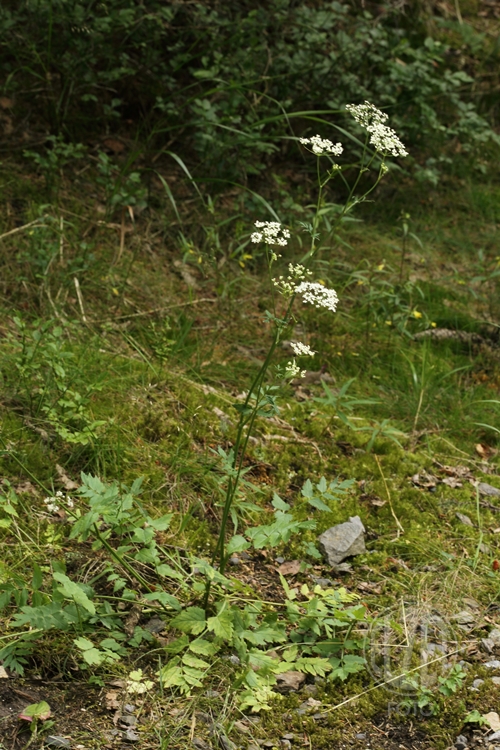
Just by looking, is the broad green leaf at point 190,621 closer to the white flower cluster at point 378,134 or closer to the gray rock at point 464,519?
the gray rock at point 464,519

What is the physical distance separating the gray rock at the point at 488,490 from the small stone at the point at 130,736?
1896 millimetres

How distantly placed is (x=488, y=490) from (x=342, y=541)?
2.86 feet

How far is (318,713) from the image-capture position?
90.8 inches

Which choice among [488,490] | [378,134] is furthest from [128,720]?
[488,490]

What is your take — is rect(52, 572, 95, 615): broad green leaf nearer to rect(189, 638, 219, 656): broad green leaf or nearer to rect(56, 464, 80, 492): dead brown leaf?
rect(189, 638, 219, 656): broad green leaf

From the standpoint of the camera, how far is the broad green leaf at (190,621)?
2.30 metres

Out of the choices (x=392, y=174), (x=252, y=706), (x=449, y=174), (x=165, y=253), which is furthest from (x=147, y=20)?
(x=252, y=706)

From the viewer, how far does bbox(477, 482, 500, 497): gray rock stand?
342cm

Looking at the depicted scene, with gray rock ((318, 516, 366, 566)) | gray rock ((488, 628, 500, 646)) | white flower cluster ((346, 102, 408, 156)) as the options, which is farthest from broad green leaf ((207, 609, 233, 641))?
white flower cluster ((346, 102, 408, 156))

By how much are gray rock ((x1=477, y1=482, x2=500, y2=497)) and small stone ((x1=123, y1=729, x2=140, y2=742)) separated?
74.6 inches

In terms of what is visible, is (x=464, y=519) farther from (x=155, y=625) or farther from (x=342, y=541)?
(x=155, y=625)

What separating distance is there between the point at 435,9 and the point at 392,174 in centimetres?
220

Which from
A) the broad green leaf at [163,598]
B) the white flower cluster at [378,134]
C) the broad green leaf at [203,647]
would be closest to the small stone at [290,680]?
the broad green leaf at [203,647]

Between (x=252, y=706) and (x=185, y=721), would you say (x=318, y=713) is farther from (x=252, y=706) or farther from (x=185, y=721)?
(x=185, y=721)
